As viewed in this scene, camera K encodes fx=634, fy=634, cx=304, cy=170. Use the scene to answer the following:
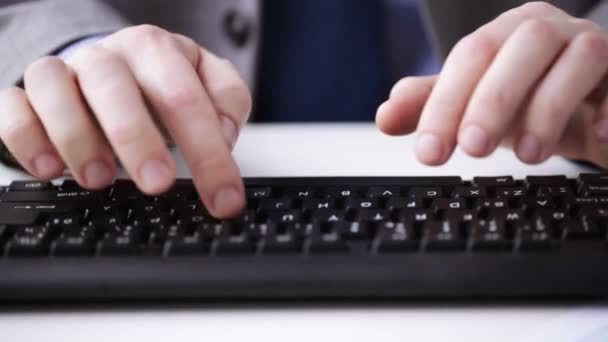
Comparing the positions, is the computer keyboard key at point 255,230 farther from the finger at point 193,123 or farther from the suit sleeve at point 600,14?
the suit sleeve at point 600,14

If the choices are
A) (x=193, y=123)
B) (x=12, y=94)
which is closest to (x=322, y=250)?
(x=193, y=123)

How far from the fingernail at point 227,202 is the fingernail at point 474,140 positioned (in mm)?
110

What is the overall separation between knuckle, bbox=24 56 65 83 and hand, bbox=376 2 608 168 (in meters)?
0.18

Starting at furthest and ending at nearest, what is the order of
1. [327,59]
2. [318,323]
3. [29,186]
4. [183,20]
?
[327,59] → [183,20] → [29,186] → [318,323]

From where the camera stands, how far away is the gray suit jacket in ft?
1.74

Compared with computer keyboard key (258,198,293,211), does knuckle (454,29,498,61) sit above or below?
above

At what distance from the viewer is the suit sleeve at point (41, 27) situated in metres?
0.51

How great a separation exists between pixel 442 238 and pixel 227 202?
0.33ft

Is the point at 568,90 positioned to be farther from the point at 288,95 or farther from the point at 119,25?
the point at 288,95

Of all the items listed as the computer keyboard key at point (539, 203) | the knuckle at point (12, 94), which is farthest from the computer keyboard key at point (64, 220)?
the computer keyboard key at point (539, 203)

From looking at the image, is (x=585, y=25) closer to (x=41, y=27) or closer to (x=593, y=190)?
(x=593, y=190)

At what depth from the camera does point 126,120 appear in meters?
0.31

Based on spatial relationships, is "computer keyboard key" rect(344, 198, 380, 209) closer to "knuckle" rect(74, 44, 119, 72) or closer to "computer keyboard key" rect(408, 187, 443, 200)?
"computer keyboard key" rect(408, 187, 443, 200)

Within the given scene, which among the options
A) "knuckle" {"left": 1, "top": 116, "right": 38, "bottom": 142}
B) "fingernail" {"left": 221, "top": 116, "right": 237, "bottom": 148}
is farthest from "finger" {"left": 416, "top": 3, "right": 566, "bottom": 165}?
"knuckle" {"left": 1, "top": 116, "right": 38, "bottom": 142}
